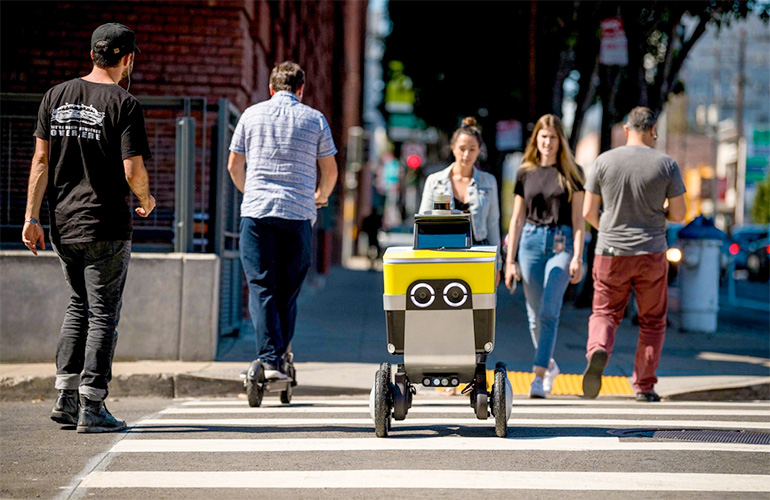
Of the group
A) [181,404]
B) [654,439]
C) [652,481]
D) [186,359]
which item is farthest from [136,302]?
[652,481]

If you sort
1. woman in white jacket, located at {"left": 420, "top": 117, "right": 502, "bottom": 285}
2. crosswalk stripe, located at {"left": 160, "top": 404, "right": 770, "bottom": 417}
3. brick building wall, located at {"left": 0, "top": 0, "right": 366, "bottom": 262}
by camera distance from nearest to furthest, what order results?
crosswalk stripe, located at {"left": 160, "top": 404, "right": 770, "bottom": 417} < woman in white jacket, located at {"left": 420, "top": 117, "right": 502, "bottom": 285} < brick building wall, located at {"left": 0, "top": 0, "right": 366, "bottom": 262}

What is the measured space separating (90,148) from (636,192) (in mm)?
3709

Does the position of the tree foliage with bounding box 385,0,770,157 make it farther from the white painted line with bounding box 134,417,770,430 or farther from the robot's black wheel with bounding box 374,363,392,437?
the robot's black wheel with bounding box 374,363,392,437

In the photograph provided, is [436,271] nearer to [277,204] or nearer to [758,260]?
[277,204]

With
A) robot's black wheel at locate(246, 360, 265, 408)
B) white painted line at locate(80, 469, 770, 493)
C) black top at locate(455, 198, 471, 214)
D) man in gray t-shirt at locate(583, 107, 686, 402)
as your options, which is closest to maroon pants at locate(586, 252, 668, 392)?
man in gray t-shirt at locate(583, 107, 686, 402)

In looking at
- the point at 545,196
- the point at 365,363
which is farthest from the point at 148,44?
the point at 545,196

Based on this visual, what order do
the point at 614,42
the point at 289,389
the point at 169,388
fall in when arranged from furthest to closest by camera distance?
1. the point at 614,42
2. the point at 169,388
3. the point at 289,389

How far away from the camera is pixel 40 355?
8.52 metres

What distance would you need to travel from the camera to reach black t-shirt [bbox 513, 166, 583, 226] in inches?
304

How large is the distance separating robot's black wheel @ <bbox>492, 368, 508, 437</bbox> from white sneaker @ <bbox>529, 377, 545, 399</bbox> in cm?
199

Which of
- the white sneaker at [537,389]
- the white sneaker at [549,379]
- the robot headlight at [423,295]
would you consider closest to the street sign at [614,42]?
A: the white sneaker at [549,379]

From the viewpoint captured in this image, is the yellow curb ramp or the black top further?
the yellow curb ramp

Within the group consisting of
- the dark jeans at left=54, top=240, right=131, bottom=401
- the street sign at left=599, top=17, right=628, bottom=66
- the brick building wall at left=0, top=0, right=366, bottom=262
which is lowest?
the dark jeans at left=54, top=240, right=131, bottom=401

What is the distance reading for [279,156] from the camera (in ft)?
22.2
